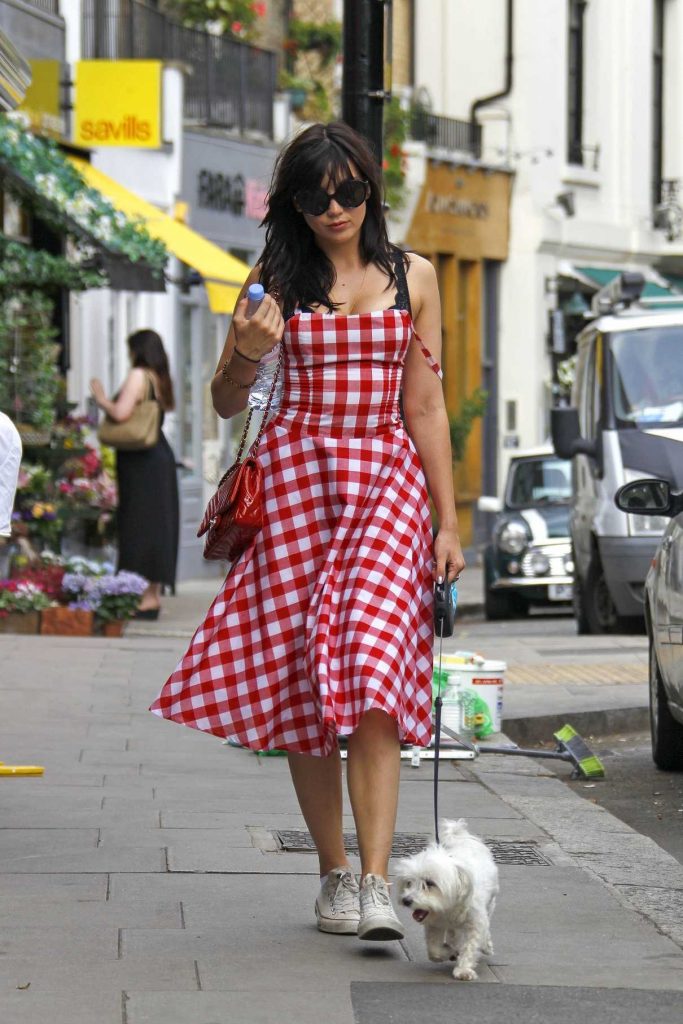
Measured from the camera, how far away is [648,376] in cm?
1614

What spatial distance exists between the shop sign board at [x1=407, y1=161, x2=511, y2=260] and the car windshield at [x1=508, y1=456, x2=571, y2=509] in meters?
10.3

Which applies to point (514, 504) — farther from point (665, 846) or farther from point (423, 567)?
point (423, 567)

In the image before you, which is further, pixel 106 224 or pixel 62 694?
pixel 106 224

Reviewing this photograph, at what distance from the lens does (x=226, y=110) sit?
24484 mm

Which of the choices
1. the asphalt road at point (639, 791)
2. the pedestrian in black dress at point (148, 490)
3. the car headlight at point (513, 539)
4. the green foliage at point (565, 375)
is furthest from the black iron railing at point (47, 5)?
the green foliage at point (565, 375)

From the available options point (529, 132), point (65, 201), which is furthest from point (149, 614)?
point (529, 132)

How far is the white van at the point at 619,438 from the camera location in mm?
15680

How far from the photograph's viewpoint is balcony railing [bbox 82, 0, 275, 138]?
70.2 ft

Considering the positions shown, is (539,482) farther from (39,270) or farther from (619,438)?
(39,270)

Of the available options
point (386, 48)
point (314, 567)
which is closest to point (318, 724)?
point (314, 567)

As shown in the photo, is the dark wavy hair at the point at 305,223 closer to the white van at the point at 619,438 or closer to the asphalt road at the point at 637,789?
the asphalt road at the point at 637,789

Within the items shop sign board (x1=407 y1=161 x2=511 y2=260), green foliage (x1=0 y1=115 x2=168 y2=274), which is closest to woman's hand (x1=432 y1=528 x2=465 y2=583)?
green foliage (x1=0 y1=115 x2=168 y2=274)

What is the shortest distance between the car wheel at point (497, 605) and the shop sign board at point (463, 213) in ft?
37.8

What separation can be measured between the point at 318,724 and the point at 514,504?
52.0 feet
